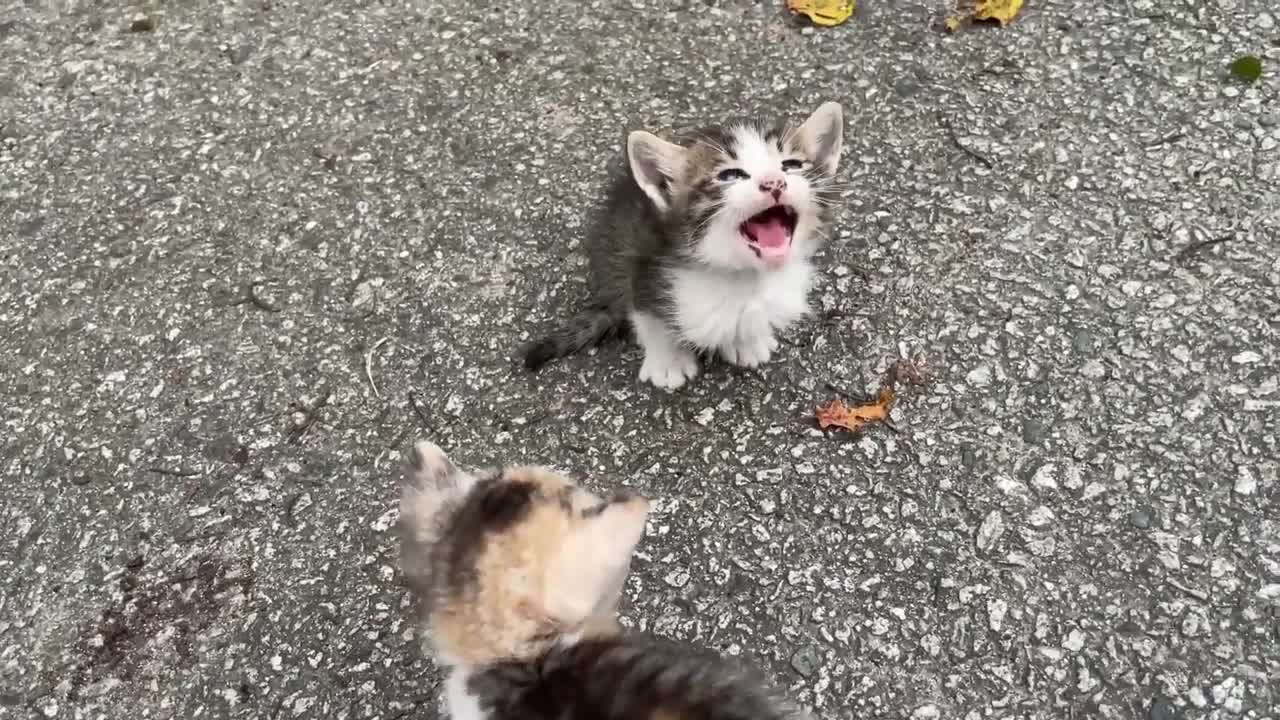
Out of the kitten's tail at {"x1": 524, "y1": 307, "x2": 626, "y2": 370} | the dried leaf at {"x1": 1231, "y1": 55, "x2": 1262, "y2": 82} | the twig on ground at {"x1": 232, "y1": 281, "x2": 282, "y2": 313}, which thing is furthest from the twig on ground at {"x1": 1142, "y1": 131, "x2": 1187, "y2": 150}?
the twig on ground at {"x1": 232, "y1": 281, "x2": 282, "y2": 313}

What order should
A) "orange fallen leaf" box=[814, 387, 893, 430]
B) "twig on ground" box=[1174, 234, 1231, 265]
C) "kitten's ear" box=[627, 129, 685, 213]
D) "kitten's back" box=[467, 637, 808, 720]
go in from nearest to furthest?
"kitten's back" box=[467, 637, 808, 720] → "kitten's ear" box=[627, 129, 685, 213] → "orange fallen leaf" box=[814, 387, 893, 430] → "twig on ground" box=[1174, 234, 1231, 265]

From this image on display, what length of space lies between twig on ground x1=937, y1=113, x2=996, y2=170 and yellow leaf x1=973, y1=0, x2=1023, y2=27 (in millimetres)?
651

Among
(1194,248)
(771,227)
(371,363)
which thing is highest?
(771,227)

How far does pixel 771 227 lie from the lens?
292 centimetres

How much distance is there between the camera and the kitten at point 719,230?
9.32ft

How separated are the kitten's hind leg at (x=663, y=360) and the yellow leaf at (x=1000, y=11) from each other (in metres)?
2.26

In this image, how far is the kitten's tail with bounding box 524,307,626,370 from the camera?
11.1 feet

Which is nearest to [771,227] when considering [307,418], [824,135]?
[824,135]

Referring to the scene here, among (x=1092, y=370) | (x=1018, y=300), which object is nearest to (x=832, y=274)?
(x=1018, y=300)

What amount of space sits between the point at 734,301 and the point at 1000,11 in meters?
2.27

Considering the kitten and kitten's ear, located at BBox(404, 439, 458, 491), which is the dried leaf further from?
kitten's ear, located at BBox(404, 439, 458, 491)

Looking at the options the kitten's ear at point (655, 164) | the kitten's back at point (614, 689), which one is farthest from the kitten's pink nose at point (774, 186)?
the kitten's back at point (614, 689)

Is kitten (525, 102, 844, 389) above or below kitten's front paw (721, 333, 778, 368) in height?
above

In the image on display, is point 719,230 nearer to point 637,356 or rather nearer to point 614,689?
point 637,356
